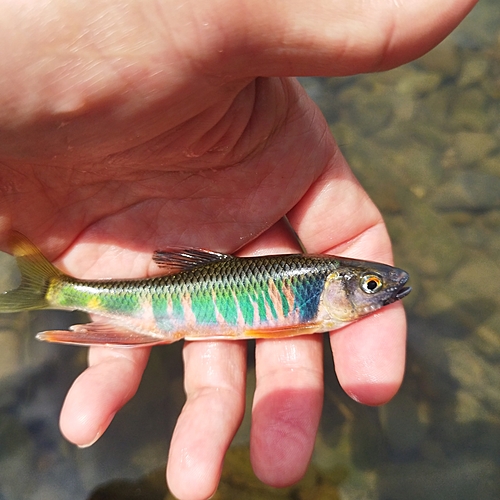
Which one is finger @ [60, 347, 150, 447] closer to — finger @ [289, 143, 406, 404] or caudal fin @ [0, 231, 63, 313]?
caudal fin @ [0, 231, 63, 313]

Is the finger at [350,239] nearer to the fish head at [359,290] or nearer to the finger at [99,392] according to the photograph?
the fish head at [359,290]

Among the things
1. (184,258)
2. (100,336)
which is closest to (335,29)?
(184,258)

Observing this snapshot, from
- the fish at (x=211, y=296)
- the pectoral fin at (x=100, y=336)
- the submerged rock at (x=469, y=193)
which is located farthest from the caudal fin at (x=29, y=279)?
the submerged rock at (x=469, y=193)

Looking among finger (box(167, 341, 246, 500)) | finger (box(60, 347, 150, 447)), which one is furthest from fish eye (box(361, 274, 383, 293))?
finger (box(60, 347, 150, 447))

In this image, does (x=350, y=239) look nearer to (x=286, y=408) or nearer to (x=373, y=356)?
(x=373, y=356)

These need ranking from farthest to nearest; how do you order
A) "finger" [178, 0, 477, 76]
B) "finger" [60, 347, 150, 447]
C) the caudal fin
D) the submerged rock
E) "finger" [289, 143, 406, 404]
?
the submerged rock
the caudal fin
"finger" [289, 143, 406, 404]
"finger" [60, 347, 150, 447]
"finger" [178, 0, 477, 76]

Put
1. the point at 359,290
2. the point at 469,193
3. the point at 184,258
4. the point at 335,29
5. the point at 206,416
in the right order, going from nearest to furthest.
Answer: the point at 335,29
the point at 206,416
the point at 359,290
the point at 184,258
the point at 469,193

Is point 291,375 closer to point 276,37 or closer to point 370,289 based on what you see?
point 370,289
